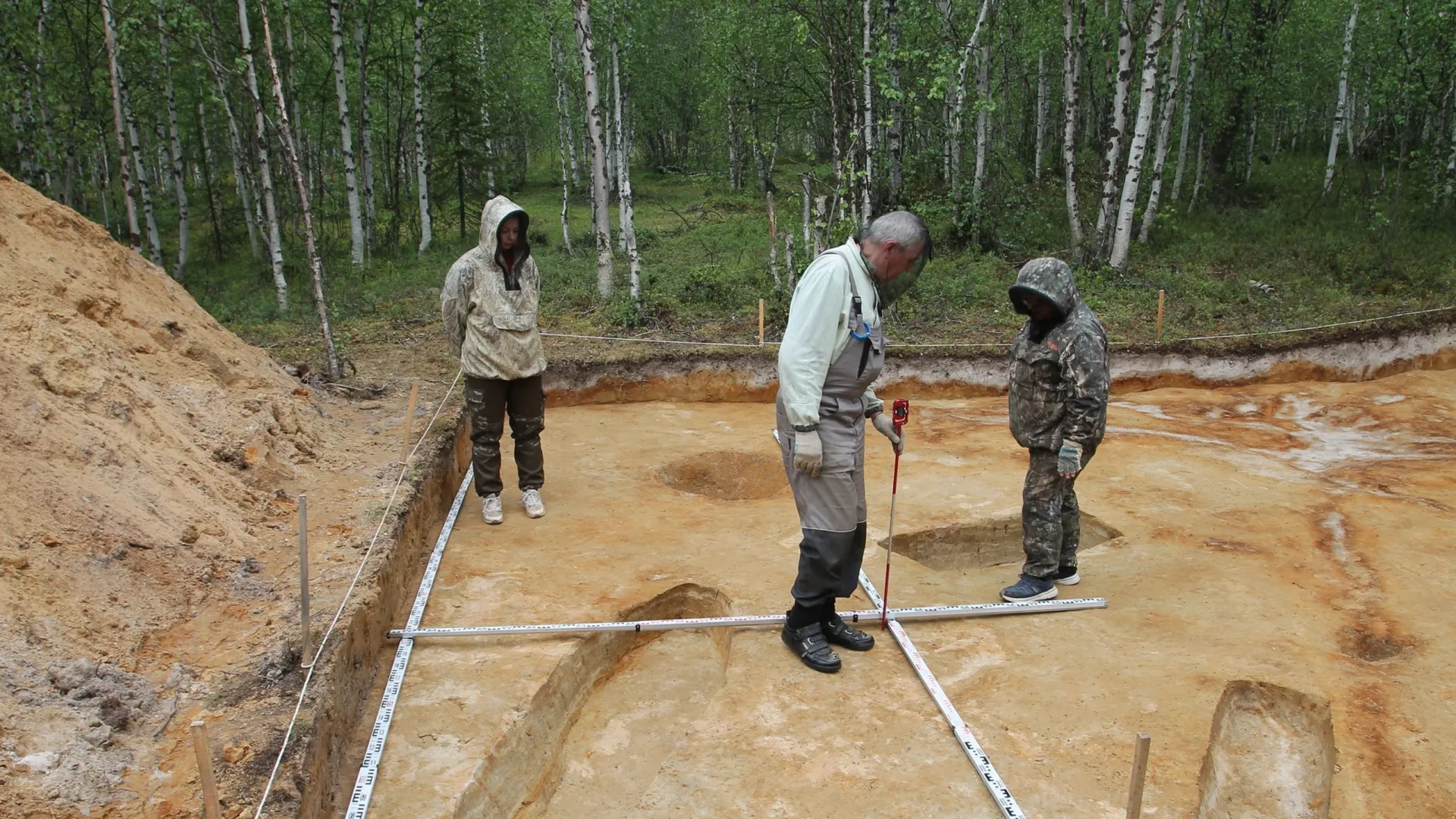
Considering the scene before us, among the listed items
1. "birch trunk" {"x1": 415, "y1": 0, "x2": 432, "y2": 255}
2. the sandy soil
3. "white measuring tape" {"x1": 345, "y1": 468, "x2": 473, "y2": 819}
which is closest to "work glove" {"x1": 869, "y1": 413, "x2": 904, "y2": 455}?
"white measuring tape" {"x1": 345, "y1": 468, "x2": 473, "y2": 819}

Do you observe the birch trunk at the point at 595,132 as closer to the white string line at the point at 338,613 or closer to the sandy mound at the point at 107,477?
the white string line at the point at 338,613

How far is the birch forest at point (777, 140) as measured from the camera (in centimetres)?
1273

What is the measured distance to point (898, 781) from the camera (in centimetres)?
345

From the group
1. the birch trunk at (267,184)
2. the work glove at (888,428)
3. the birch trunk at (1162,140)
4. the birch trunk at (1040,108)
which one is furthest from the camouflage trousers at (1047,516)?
the birch trunk at (1040,108)

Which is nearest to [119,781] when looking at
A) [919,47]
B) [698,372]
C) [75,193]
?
[698,372]

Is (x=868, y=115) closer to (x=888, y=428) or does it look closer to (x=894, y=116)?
(x=894, y=116)

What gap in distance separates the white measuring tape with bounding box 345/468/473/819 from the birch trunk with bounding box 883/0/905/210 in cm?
978

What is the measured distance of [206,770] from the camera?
2475 mm

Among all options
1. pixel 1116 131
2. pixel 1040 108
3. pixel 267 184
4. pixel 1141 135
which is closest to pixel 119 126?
pixel 267 184

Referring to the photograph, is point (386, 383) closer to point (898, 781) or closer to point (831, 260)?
point (831, 260)

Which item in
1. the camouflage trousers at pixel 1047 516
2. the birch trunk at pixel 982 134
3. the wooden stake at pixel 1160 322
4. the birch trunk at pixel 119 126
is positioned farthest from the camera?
the birch trunk at pixel 982 134

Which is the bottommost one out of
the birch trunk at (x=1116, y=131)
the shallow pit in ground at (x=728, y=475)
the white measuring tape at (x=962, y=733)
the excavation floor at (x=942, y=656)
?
the shallow pit in ground at (x=728, y=475)

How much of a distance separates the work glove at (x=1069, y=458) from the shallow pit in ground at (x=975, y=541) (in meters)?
1.65

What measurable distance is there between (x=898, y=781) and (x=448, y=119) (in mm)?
18505
